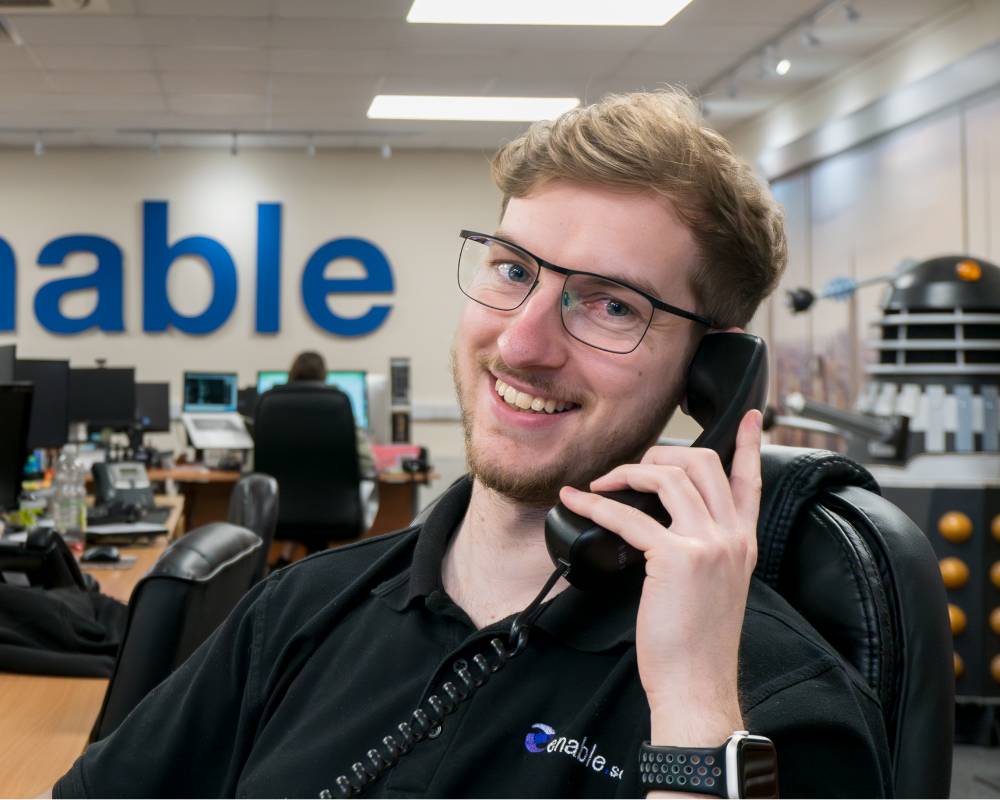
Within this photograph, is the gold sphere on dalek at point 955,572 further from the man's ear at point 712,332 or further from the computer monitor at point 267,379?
the computer monitor at point 267,379

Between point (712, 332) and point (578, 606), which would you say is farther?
point (712, 332)

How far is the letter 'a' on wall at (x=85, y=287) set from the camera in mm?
9234

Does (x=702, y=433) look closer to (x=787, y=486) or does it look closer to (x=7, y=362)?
(x=787, y=486)

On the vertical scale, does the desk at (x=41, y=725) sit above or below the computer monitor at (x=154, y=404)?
below

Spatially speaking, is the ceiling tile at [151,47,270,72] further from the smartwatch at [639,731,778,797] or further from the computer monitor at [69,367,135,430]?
the smartwatch at [639,731,778,797]

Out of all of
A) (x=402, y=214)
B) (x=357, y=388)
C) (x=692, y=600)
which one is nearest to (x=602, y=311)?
(x=692, y=600)

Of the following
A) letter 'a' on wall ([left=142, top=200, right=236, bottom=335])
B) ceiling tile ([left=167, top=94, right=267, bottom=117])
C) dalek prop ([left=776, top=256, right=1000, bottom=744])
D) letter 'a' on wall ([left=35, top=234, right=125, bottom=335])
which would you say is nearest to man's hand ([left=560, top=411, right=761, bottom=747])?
dalek prop ([left=776, top=256, right=1000, bottom=744])

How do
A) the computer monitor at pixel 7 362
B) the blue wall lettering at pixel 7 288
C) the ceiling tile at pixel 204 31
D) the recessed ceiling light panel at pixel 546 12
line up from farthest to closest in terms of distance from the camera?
the blue wall lettering at pixel 7 288 → the ceiling tile at pixel 204 31 → the recessed ceiling light panel at pixel 546 12 → the computer monitor at pixel 7 362

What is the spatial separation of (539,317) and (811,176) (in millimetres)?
6997

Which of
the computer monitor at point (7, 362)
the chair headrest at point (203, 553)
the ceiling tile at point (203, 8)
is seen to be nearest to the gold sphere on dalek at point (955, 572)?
the chair headrest at point (203, 553)

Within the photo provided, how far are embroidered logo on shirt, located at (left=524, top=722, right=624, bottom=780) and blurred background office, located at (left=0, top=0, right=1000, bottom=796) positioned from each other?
64.2 inches

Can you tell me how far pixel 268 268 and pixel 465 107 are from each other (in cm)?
244

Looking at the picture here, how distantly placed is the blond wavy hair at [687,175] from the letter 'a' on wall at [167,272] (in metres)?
8.50

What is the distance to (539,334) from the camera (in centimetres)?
112
